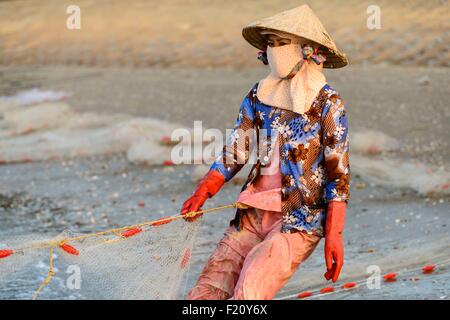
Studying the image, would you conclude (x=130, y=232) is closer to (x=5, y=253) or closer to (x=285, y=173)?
(x=5, y=253)

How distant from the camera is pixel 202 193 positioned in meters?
3.77

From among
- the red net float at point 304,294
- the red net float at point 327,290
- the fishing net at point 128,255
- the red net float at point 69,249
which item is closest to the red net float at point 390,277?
the red net float at point 327,290

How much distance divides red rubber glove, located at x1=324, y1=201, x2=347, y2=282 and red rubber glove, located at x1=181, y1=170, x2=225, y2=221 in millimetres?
435

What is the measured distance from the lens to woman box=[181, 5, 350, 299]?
11.8ft

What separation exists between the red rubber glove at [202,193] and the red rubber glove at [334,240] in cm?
43

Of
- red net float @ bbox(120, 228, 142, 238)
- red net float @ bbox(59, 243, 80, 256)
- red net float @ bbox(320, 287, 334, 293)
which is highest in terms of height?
red net float @ bbox(120, 228, 142, 238)

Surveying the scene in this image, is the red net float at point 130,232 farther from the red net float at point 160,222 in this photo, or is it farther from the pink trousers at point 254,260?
the pink trousers at point 254,260

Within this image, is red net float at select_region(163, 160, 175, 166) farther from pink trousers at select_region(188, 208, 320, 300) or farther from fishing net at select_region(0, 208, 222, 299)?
pink trousers at select_region(188, 208, 320, 300)

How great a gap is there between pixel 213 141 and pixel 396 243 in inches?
102

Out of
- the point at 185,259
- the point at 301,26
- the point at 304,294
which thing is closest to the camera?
the point at 301,26

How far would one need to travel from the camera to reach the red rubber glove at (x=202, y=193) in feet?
12.3

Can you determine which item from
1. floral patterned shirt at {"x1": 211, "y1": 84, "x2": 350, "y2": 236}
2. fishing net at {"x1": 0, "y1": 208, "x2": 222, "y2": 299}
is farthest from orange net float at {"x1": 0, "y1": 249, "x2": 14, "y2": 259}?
floral patterned shirt at {"x1": 211, "y1": 84, "x2": 350, "y2": 236}

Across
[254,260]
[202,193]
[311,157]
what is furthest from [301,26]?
[254,260]

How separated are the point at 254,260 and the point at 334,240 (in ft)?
0.90
